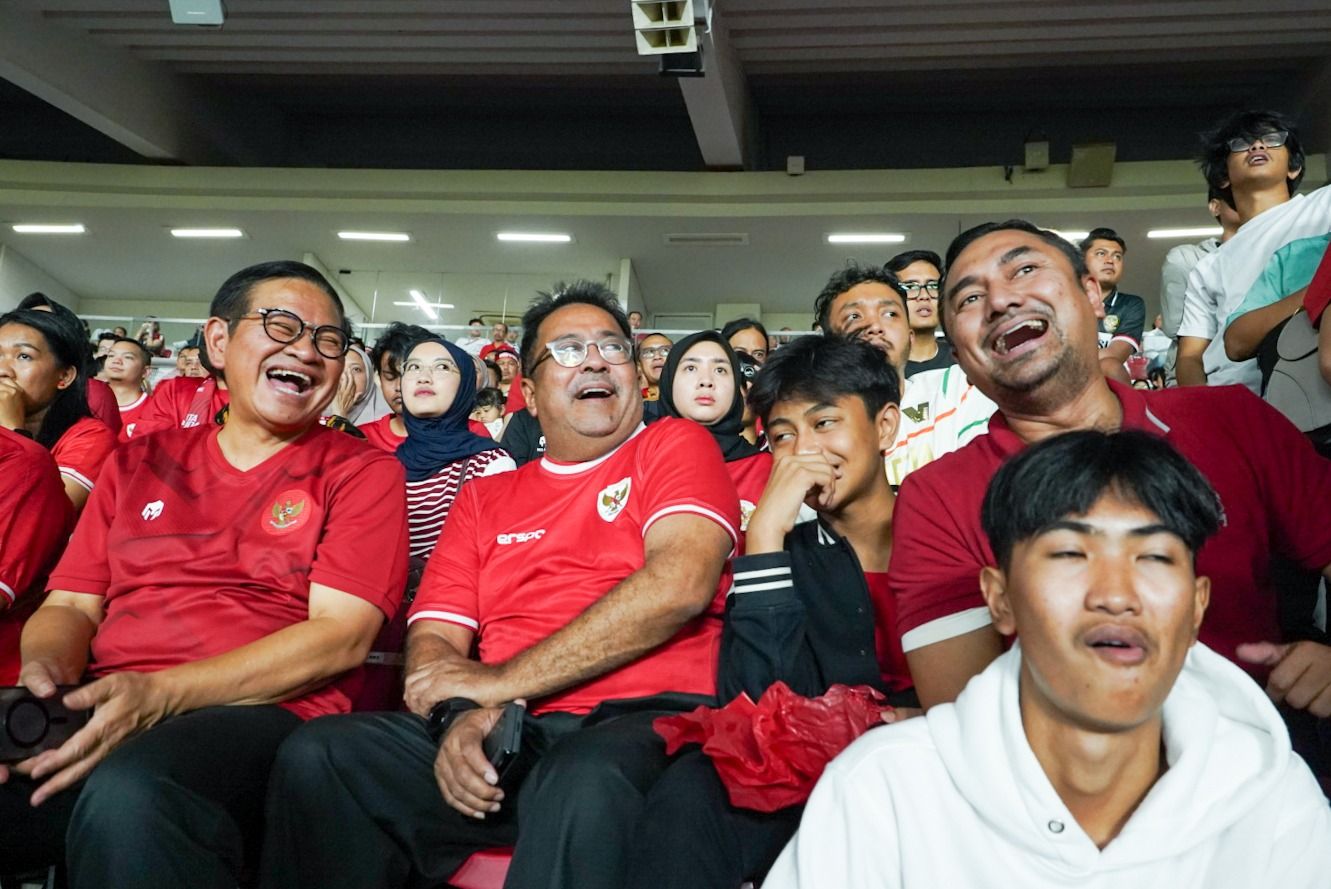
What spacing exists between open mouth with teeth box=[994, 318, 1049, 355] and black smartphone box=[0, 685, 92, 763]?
1.53 m

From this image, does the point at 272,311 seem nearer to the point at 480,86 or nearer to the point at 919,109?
the point at 480,86

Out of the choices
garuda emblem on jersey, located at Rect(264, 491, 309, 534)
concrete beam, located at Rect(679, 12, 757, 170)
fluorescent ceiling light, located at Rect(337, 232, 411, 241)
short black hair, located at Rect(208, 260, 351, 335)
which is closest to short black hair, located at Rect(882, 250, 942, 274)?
short black hair, located at Rect(208, 260, 351, 335)

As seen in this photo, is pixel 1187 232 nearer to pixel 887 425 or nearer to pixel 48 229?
pixel 887 425

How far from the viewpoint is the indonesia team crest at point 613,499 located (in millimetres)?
1882

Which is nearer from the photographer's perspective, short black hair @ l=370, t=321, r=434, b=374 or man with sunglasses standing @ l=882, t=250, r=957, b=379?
man with sunglasses standing @ l=882, t=250, r=957, b=379

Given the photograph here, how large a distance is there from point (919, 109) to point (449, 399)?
811 centimetres

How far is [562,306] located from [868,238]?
8.01m

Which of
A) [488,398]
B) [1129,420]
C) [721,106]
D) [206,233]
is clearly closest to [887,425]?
[1129,420]

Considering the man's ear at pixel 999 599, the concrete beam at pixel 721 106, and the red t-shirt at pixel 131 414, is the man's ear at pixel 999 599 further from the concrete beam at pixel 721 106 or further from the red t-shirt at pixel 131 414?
the concrete beam at pixel 721 106

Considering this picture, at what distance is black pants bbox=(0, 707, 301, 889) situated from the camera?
1323 millimetres

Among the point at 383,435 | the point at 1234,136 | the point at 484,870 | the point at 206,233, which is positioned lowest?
the point at 484,870

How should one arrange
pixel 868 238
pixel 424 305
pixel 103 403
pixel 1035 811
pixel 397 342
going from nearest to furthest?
pixel 1035 811 < pixel 103 403 < pixel 397 342 < pixel 868 238 < pixel 424 305

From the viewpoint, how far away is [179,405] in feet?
12.6

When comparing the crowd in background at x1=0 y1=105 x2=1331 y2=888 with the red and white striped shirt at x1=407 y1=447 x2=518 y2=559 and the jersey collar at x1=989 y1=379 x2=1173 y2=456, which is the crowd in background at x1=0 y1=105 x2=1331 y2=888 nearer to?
the jersey collar at x1=989 y1=379 x2=1173 y2=456
